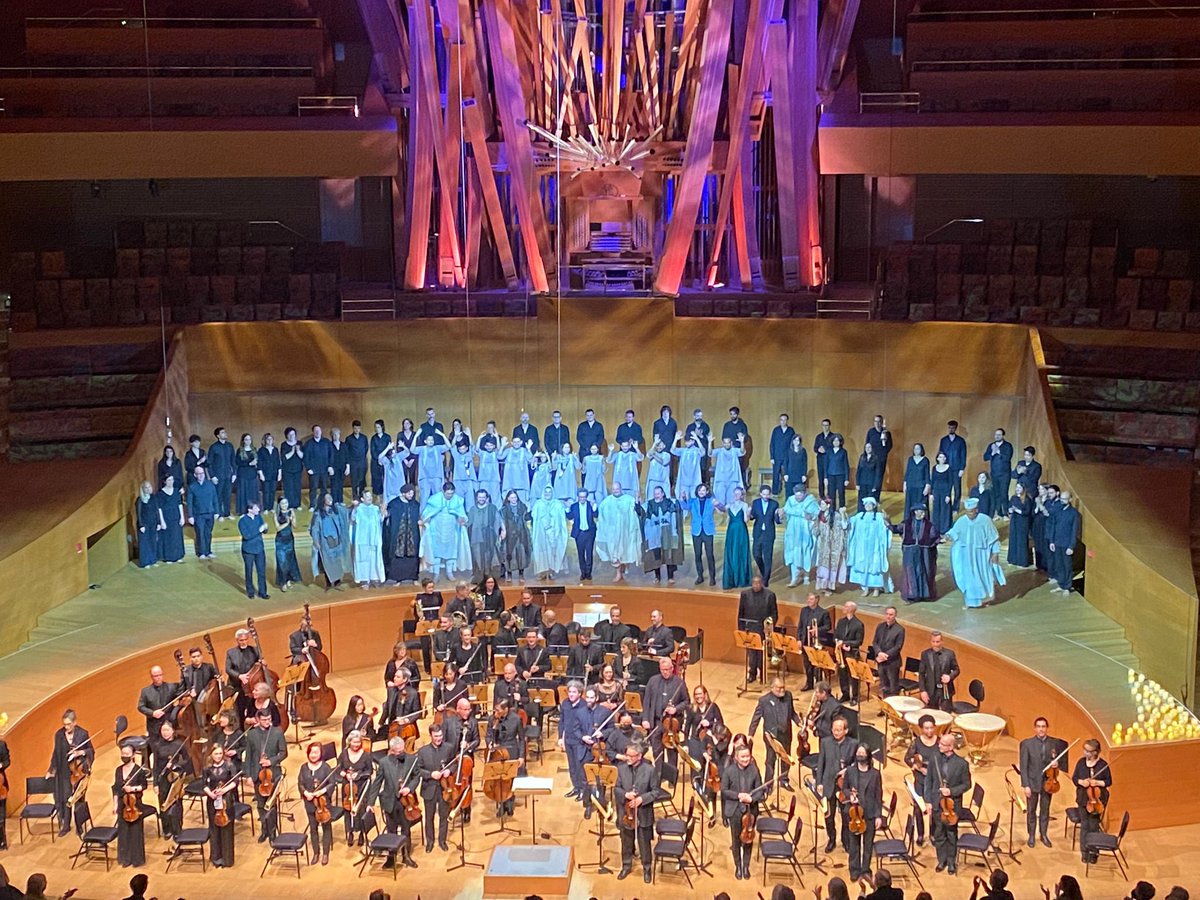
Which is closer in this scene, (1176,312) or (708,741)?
(708,741)

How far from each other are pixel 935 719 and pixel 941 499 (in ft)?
15.7

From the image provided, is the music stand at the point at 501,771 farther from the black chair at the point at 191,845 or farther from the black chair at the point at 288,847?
the black chair at the point at 191,845

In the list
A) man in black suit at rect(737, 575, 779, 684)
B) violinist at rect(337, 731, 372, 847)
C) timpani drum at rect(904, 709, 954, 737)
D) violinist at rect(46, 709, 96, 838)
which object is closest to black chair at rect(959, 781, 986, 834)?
timpani drum at rect(904, 709, 954, 737)

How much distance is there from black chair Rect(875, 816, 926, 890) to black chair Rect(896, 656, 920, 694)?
186 centimetres

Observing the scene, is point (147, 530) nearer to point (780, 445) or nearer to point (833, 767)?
point (780, 445)

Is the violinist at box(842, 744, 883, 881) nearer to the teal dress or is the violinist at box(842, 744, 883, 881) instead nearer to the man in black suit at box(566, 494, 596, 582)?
the teal dress

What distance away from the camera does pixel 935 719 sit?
13.8 meters

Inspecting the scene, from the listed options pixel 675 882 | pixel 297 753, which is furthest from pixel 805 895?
pixel 297 753

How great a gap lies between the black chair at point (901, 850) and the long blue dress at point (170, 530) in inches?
363

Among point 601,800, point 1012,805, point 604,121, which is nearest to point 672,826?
point 601,800

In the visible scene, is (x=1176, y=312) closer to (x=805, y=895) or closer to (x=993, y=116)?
(x=993, y=116)

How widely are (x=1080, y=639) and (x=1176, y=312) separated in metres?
7.15

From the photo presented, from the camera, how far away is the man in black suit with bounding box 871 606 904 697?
590 inches

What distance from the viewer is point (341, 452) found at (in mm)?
19641
